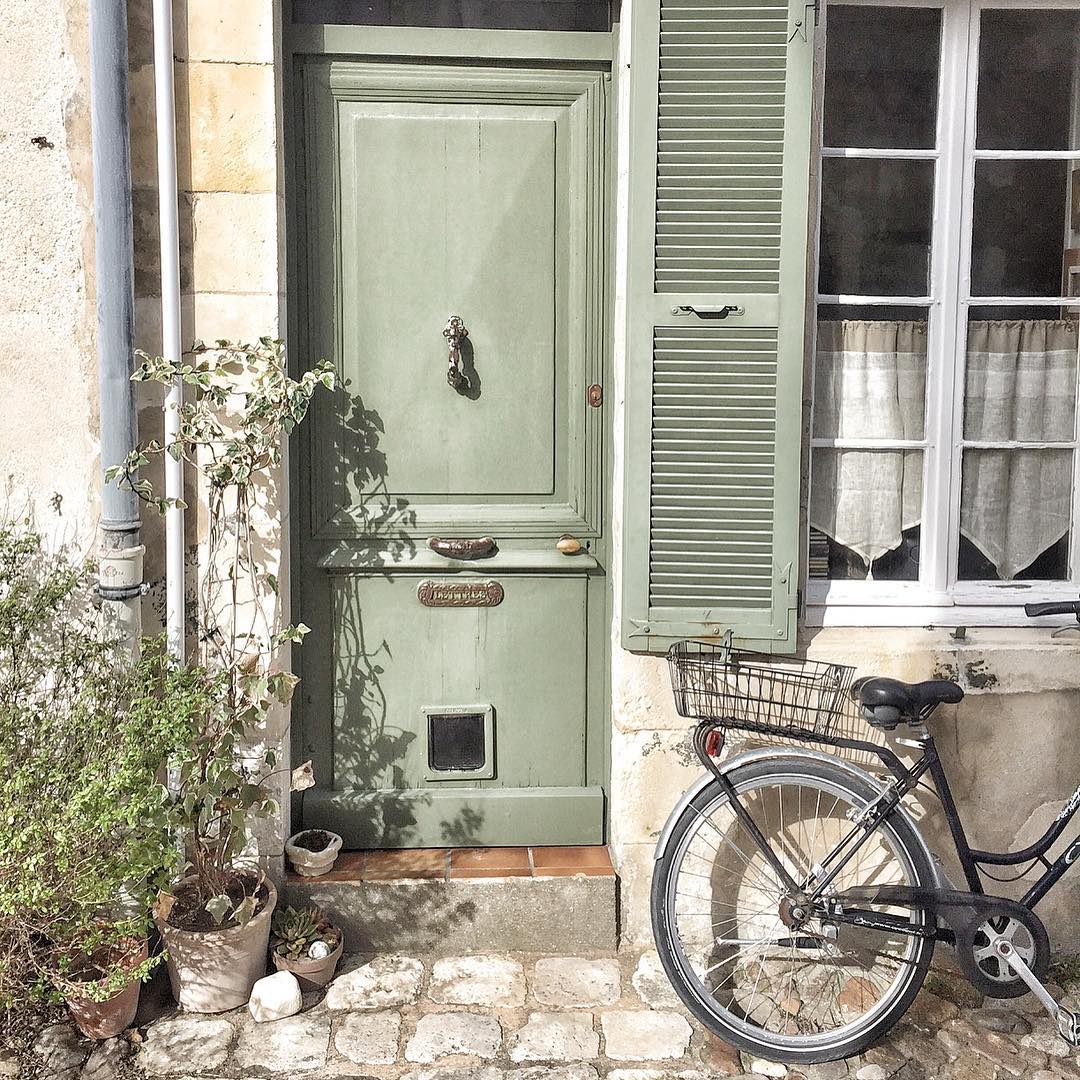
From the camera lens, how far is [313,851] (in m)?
3.95

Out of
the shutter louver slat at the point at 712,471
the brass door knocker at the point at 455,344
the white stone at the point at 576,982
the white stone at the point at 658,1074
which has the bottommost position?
the white stone at the point at 658,1074

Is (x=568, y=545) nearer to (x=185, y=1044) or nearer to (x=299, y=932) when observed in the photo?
(x=299, y=932)

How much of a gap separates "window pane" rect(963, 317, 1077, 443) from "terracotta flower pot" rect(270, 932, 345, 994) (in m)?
2.67

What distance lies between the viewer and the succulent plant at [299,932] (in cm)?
369

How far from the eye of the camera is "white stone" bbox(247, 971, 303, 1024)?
3.54 meters

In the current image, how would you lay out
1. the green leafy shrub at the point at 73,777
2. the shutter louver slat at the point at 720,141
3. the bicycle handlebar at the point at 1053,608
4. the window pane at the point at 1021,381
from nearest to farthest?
the green leafy shrub at the point at 73,777 < the bicycle handlebar at the point at 1053,608 < the shutter louver slat at the point at 720,141 < the window pane at the point at 1021,381

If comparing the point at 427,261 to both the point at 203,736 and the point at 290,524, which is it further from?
the point at 203,736

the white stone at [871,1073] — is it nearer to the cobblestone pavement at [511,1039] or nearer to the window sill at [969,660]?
the cobblestone pavement at [511,1039]

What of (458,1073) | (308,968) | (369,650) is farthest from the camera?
(369,650)

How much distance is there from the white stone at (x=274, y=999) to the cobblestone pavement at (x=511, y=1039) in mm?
32

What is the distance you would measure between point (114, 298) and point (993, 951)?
A: 3.19 metres

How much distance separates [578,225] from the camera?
13.0 feet

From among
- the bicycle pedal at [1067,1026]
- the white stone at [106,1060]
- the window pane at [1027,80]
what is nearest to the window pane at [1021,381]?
the window pane at [1027,80]

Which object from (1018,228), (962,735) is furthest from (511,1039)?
(1018,228)
